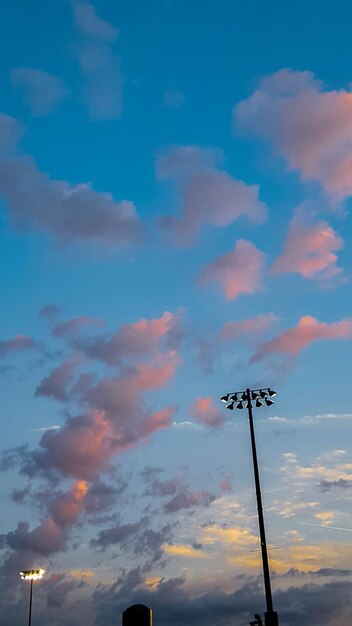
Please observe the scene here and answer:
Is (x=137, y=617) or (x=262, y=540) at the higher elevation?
(x=262, y=540)

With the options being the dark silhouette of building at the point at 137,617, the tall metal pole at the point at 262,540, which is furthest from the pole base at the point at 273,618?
the dark silhouette of building at the point at 137,617

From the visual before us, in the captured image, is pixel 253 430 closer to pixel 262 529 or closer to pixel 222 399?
pixel 222 399

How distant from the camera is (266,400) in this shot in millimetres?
28281

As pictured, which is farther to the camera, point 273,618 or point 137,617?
point 273,618

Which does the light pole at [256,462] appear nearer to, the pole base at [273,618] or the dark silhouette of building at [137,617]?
the pole base at [273,618]

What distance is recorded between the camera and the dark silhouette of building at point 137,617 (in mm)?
5250

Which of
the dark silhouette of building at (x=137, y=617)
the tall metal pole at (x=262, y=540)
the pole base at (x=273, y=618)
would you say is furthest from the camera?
the tall metal pole at (x=262, y=540)

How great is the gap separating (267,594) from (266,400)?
29.1 feet

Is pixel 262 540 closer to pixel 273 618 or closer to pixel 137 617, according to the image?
pixel 273 618

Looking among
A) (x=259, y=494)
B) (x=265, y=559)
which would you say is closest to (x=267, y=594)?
(x=265, y=559)

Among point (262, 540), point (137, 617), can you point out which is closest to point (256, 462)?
point (262, 540)

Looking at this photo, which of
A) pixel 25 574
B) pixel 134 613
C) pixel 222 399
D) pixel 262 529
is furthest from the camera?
pixel 25 574

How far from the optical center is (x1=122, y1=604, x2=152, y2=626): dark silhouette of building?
5.25 metres

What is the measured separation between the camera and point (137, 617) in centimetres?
529
